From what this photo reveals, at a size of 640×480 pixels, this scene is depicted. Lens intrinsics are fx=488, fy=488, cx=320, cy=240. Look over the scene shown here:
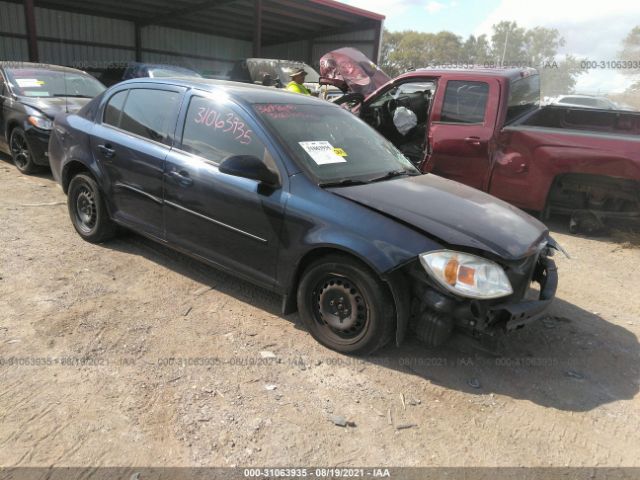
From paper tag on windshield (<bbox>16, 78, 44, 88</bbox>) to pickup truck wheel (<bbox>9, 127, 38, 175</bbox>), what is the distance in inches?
28.7

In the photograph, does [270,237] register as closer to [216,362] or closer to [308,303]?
[308,303]

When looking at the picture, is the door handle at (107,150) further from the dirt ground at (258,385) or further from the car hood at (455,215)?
the car hood at (455,215)

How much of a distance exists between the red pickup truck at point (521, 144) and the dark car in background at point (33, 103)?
4.39 meters

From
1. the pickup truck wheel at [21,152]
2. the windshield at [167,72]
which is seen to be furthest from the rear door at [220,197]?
the windshield at [167,72]

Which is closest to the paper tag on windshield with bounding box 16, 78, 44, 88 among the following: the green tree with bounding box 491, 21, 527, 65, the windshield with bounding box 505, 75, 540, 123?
the windshield with bounding box 505, 75, 540, 123

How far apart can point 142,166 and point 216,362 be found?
1.80 meters

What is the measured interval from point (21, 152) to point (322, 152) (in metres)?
5.54

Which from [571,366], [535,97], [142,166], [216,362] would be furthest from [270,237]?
[535,97]

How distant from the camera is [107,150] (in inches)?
165

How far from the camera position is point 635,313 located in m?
4.03

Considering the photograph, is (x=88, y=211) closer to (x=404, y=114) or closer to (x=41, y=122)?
(x=41, y=122)

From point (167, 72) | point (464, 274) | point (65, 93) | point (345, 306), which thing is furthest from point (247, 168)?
point (167, 72)

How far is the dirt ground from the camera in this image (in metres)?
2.35

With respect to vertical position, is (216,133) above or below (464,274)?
above
